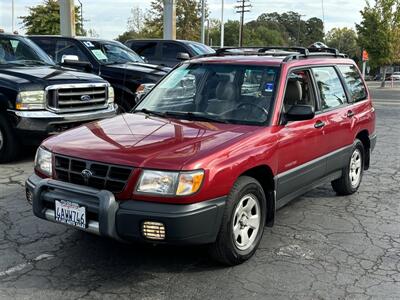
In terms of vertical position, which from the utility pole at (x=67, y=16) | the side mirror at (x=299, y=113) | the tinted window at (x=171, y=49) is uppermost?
the utility pole at (x=67, y=16)

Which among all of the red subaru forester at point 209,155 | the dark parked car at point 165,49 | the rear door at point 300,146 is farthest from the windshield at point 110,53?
the rear door at point 300,146

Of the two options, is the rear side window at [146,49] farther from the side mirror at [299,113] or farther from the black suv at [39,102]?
the side mirror at [299,113]

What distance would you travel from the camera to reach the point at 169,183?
3.53m

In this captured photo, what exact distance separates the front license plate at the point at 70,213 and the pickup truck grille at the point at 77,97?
12.5 feet

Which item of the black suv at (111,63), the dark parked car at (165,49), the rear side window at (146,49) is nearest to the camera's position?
the black suv at (111,63)

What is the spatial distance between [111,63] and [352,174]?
5.85 meters

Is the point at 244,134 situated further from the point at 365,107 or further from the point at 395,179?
the point at 395,179

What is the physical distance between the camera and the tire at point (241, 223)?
3854 mm

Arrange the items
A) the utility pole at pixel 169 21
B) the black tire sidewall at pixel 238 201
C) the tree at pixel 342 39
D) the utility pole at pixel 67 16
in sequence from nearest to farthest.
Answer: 1. the black tire sidewall at pixel 238 201
2. the utility pole at pixel 67 16
3. the utility pole at pixel 169 21
4. the tree at pixel 342 39

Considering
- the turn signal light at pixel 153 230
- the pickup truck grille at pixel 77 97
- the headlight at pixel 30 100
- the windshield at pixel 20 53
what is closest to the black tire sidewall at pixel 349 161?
the turn signal light at pixel 153 230

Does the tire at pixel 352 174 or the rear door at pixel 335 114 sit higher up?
the rear door at pixel 335 114

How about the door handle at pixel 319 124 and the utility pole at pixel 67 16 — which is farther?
the utility pole at pixel 67 16

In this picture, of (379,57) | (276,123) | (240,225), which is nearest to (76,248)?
(240,225)

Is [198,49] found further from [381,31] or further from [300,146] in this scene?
[381,31]
